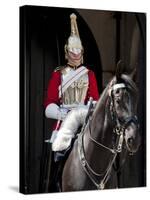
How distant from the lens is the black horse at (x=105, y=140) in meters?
7.02

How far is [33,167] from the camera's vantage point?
268 inches

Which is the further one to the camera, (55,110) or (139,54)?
(139,54)

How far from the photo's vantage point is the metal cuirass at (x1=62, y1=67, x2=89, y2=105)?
695cm

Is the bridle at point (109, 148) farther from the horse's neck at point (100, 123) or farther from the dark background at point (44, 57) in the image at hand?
the dark background at point (44, 57)

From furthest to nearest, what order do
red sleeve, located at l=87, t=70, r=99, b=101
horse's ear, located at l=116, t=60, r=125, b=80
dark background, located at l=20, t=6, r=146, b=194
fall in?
horse's ear, located at l=116, t=60, r=125, b=80, red sleeve, located at l=87, t=70, r=99, b=101, dark background, located at l=20, t=6, r=146, b=194

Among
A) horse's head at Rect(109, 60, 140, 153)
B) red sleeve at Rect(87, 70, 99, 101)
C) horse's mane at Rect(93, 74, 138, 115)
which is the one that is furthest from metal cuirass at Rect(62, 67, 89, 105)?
horse's head at Rect(109, 60, 140, 153)

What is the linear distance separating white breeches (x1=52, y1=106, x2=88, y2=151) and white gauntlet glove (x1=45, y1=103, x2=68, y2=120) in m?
0.05

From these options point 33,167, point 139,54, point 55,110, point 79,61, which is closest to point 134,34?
point 139,54

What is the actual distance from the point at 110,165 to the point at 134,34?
1275 mm

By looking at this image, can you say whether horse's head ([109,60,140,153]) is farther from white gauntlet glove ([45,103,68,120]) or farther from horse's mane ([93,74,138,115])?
white gauntlet glove ([45,103,68,120])

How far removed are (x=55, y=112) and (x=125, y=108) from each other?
0.71 meters

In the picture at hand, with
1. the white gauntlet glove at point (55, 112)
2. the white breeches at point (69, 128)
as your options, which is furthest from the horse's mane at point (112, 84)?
the white gauntlet glove at point (55, 112)

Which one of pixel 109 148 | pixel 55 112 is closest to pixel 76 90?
pixel 55 112

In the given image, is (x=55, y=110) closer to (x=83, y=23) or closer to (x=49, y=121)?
(x=49, y=121)
